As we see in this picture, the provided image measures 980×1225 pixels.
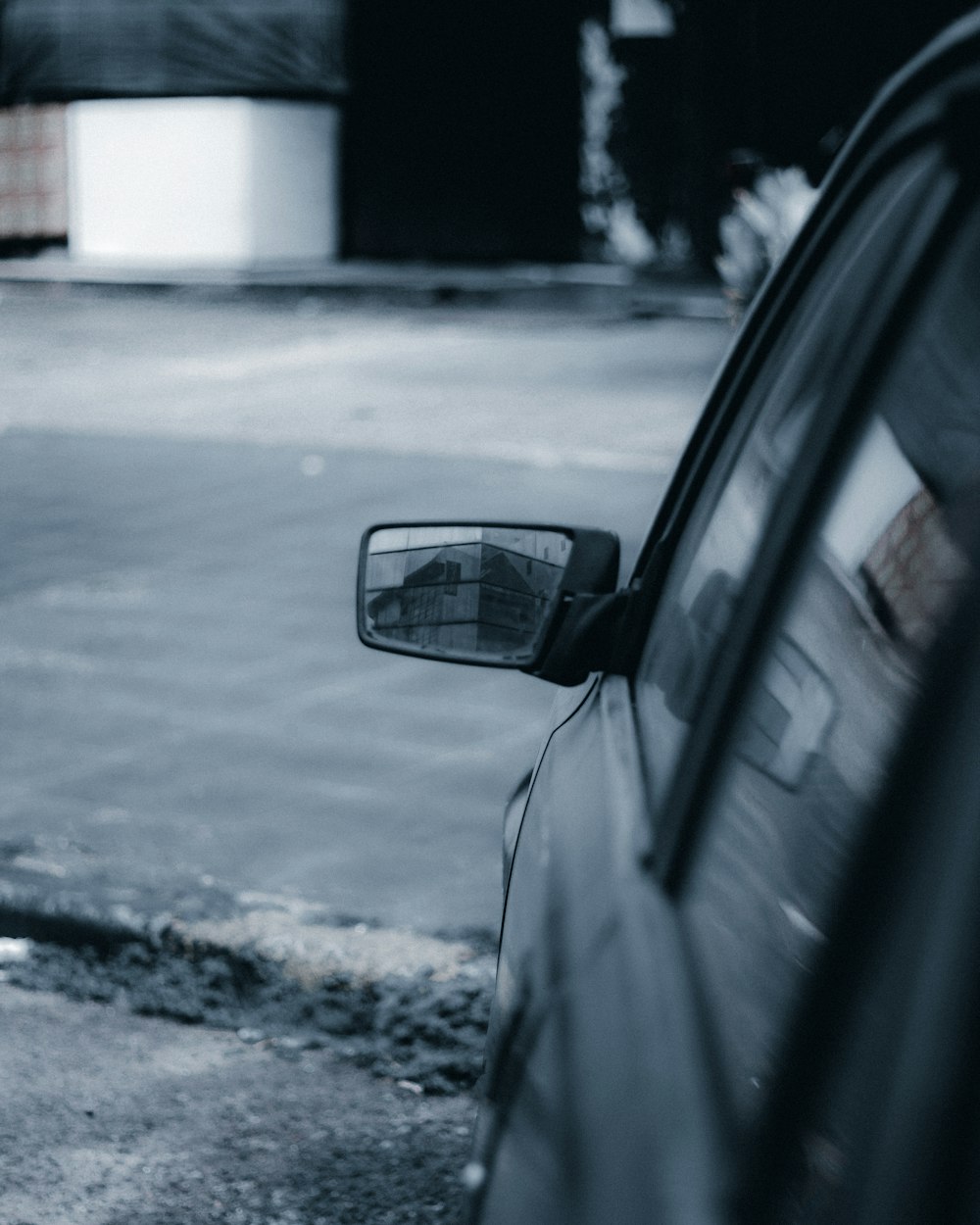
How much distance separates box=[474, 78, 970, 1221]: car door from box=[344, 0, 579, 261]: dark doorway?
27.5m

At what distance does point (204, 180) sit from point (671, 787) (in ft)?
97.9

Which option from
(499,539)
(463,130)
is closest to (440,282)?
(463,130)

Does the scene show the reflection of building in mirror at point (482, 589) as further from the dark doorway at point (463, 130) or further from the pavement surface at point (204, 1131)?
the dark doorway at point (463, 130)

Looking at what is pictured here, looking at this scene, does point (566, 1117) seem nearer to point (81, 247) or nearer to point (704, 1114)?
point (704, 1114)

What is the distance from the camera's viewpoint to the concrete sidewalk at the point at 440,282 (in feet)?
79.5

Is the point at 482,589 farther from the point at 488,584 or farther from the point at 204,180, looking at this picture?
the point at 204,180

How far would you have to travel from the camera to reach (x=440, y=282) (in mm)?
25828

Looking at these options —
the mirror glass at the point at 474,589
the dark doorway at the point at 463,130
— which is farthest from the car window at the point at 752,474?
the dark doorway at the point at 463,130

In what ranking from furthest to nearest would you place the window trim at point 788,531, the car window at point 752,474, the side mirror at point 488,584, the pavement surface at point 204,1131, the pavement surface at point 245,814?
the pavement surface at point 245,814
the pavement surface at point 204,1131
the side mirror at point 488,584
the car window at point 752,474
the window trim at point 788,531

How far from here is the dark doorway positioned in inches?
1135

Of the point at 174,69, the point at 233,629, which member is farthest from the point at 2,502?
the point at 174,69

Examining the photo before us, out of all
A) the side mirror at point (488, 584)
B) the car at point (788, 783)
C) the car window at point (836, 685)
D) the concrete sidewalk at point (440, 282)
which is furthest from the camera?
the concrete sidewalk at point (440, 282)

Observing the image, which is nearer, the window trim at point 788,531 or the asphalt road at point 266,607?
the window trim at point 788,531

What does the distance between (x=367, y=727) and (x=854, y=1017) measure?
499 centimetres
